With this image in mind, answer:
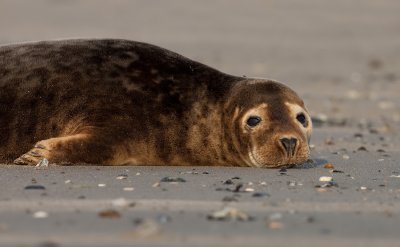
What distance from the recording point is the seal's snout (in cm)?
616

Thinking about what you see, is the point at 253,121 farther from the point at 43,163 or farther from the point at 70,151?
the point at 43,163

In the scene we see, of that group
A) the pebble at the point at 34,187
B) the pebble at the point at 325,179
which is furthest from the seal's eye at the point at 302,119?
the pebble at the point at 34,187

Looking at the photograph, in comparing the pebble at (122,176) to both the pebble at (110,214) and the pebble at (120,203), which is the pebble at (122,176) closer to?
the pebble at (120,203)

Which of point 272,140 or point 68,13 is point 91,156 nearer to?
point 272,140

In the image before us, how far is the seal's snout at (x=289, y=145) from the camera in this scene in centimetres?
616

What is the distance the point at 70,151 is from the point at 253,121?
1145 mm

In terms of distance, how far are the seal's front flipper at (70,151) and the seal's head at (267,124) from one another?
0.85 m

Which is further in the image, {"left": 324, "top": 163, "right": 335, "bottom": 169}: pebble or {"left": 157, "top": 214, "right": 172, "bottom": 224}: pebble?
{"left": 324, "top": 163, "right": 335, "bottom": 169}: pebble

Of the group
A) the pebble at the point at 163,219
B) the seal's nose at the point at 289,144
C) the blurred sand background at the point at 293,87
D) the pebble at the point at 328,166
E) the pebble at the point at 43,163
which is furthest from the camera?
the pebble at the point at 328,166

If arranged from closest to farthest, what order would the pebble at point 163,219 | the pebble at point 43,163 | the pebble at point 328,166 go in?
1. the pebble at point 163,219
2. the pebble at point 43,163
3. the pebble at point 328,166

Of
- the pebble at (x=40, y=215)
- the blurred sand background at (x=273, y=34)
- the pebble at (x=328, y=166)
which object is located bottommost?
the pebble at (x=40, y=215)

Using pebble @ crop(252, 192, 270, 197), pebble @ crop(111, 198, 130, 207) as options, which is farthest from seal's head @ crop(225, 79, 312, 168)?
pebble @ crop(111, 198, 130, 207)

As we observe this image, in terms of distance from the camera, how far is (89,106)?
21.2ft

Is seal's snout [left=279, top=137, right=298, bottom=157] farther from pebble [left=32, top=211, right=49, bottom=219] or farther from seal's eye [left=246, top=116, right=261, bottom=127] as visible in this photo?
pebble [left=32, top=211, right=49, bottom=219]
